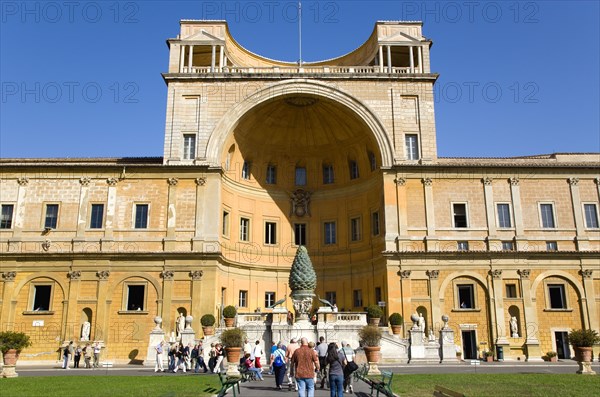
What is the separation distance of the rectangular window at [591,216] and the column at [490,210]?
6.20 metres

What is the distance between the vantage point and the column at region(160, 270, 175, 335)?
105 feet

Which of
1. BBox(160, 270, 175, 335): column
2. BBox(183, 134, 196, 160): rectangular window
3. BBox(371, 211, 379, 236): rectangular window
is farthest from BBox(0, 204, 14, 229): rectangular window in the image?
BBox(371, 211, 379, 236): rectangular window

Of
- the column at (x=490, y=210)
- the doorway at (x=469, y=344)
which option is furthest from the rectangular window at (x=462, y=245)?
the doorway at (x=469, y=344)

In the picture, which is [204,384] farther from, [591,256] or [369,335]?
[591,256]

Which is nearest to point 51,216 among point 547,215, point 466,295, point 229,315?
point 229,315

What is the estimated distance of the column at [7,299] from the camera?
32.0 metres

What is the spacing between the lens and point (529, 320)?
32.6 metres

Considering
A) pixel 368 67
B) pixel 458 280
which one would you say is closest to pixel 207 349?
pixel 458 280

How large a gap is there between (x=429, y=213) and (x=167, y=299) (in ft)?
56.8

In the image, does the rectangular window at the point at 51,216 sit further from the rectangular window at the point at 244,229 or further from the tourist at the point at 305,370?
the tourist at the point at 305,370

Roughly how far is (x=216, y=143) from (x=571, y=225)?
23835 millimetres

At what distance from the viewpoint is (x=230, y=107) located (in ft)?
119

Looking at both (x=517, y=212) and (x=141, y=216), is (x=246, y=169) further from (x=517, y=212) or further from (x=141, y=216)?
(x=517, y=212)

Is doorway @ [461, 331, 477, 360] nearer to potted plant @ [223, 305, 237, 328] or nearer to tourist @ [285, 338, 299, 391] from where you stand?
potted plant @ [223, 305, 237, 328]
